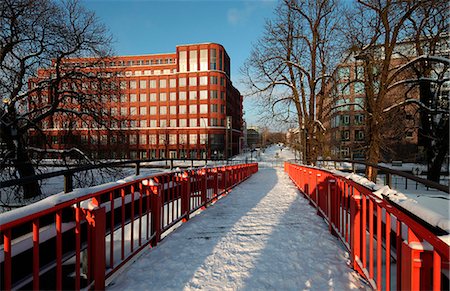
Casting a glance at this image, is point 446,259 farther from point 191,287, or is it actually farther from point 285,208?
point 285,208

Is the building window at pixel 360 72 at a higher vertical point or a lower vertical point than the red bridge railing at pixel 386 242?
higher

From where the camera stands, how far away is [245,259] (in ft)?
12.3

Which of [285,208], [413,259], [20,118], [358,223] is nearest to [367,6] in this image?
[285,208]

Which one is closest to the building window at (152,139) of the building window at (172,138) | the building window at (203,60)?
the building window at (172,138)

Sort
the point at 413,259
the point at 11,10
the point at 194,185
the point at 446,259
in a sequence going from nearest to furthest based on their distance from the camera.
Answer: the point at 446,259 → the point at 413,259 → the point at 194,185 → the point at 11,10

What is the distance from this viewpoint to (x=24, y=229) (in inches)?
91.9

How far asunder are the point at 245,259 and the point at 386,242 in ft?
6.34

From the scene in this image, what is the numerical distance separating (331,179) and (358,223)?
187 centimetres

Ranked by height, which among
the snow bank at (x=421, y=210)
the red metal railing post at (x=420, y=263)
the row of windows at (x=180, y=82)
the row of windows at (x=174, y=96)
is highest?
the row of windows at (x=180, y=82)

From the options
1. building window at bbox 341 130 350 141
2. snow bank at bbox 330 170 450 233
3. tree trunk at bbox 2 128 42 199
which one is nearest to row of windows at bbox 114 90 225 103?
building window at bbox 341 130 350 141

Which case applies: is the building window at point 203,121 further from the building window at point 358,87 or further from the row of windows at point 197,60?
the building window at point 358,87

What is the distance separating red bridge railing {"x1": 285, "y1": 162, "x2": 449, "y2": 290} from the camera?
1.67 m

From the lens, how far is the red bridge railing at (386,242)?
1.67 metres

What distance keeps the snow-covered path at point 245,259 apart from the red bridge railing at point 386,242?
33 cm
